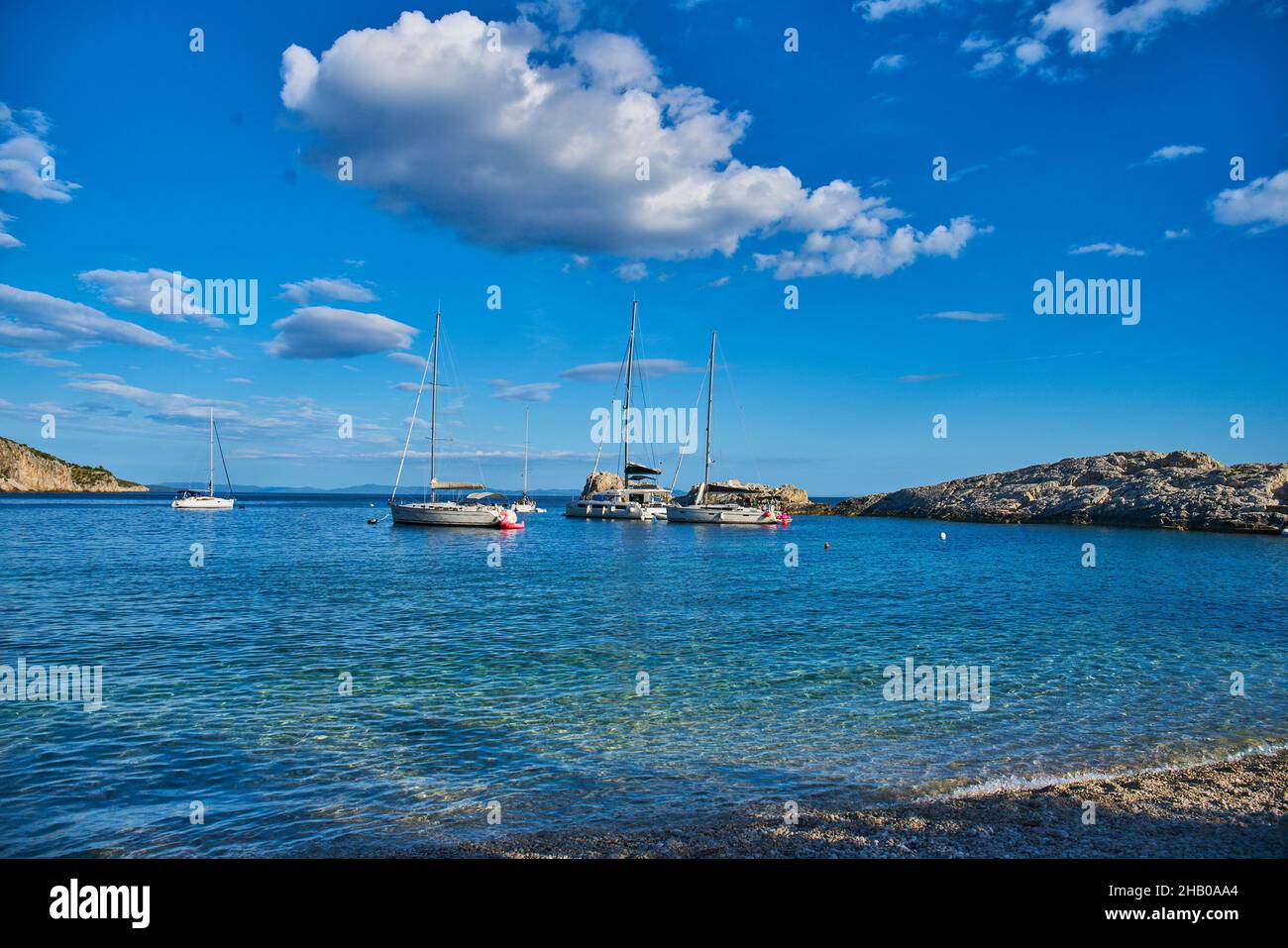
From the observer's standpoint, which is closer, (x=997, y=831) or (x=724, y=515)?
(x=997, y=831)

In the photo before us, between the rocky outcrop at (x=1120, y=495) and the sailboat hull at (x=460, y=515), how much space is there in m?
78.8

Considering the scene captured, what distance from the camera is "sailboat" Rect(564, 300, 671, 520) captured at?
96.0 m

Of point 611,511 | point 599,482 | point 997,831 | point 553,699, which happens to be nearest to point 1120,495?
point 611,511

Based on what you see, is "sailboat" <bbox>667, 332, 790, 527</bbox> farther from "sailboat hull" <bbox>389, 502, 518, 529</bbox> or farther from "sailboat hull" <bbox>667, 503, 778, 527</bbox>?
"sailboat hull" <bbox>389, 502, 518, 529</bbox>

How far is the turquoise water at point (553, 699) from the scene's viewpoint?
9391 millimetres

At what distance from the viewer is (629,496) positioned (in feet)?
336

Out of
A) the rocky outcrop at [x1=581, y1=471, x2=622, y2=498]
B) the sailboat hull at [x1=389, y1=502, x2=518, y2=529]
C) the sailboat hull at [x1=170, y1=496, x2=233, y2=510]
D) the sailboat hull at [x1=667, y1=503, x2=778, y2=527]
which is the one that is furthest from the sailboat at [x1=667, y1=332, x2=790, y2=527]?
the sailboat hull at [x1=170, y1=496, x2=233, y2=510]

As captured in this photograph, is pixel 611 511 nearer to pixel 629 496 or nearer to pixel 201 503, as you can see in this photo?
pixel 629 496

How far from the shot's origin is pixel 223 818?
8805 millimetres

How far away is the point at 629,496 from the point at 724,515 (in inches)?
597

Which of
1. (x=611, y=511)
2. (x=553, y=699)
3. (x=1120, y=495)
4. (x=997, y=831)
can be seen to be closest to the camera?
(x=997, y=831)
